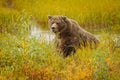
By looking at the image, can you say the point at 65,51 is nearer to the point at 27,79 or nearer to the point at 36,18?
the point at 27,79

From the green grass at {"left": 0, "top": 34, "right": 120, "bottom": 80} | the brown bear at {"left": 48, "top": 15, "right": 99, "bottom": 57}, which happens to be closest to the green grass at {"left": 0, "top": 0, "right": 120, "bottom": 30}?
the brown bear at {"left": 48, "top": 15, "right": 99, "bottom": 57}

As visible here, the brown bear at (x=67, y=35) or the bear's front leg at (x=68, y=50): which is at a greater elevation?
the brown bear at (x=67, y=35)

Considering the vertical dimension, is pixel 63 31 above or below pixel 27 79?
above

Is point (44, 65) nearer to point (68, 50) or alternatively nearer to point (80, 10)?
point (68, 50)

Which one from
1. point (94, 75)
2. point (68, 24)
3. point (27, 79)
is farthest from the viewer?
point (68, 24)

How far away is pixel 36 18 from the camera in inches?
660

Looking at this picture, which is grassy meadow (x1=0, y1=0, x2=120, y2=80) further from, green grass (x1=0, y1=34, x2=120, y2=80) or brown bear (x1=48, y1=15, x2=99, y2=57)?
A: brown bear (x1=48, y1=15, x2=99, y2=57)

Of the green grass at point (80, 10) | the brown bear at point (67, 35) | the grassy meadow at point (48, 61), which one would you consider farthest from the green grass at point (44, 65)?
the green grass at point (80, 10)

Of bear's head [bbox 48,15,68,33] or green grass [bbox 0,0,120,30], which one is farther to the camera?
green grass [bbox 0,0,120,30]

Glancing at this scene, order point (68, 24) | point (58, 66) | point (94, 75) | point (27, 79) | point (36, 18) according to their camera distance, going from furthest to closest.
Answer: point (36, 18), point (68, 24), point (58, 66), point (27, 79), point (94, 75)

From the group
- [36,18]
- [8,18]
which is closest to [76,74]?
[8,18]

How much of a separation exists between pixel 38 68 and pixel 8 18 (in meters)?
8.46

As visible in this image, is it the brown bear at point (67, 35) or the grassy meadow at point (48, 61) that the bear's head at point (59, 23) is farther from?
the grassy meadow at point (48, 61)

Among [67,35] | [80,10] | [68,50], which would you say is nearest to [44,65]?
[68,50]
